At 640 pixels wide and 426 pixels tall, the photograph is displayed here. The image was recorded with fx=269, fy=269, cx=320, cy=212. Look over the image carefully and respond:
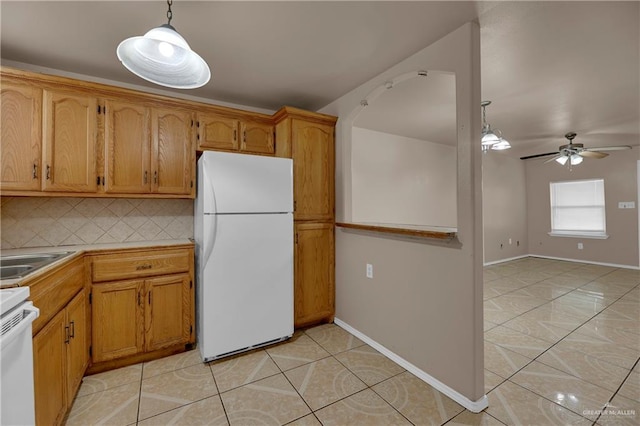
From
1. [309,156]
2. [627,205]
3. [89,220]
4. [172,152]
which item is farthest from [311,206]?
[627,205]

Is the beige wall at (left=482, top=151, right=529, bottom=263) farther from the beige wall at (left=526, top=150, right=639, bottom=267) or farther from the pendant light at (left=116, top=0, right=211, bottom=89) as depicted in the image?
the pendant light at (left=116, top=0, right=211, bottom=89)

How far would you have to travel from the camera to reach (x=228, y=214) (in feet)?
7.14

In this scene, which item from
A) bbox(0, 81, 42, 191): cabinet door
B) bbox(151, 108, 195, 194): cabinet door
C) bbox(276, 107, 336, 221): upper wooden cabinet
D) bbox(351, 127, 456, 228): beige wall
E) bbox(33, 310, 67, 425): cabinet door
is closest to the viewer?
bbox(33, 310, 67, 425): cabinet door

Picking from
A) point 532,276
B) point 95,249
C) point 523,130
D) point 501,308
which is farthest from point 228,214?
point 532,276

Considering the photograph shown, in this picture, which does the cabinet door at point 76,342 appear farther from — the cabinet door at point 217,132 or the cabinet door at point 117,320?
the cabinet door at point 217,132

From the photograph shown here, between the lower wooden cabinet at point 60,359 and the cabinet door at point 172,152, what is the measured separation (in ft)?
3.31

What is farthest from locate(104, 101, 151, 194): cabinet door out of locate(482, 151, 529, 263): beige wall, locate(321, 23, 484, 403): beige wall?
locate(482, 151, 529, 263): beige wall

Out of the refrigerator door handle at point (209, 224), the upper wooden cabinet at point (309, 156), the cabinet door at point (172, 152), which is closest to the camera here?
the refrigerator door handle at point (209, 224)

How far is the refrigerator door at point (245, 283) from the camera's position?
212 cm

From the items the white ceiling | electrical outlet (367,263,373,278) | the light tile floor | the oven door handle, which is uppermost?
the white ceiling

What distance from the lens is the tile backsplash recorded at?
212 cm

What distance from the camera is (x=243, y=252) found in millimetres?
2240

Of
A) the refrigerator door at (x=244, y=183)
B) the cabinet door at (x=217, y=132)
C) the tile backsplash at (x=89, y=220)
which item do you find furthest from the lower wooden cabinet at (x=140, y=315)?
the cabinet door at (x=217, y=132)

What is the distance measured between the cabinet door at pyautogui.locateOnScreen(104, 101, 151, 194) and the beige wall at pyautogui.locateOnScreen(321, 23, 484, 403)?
6.32ft
